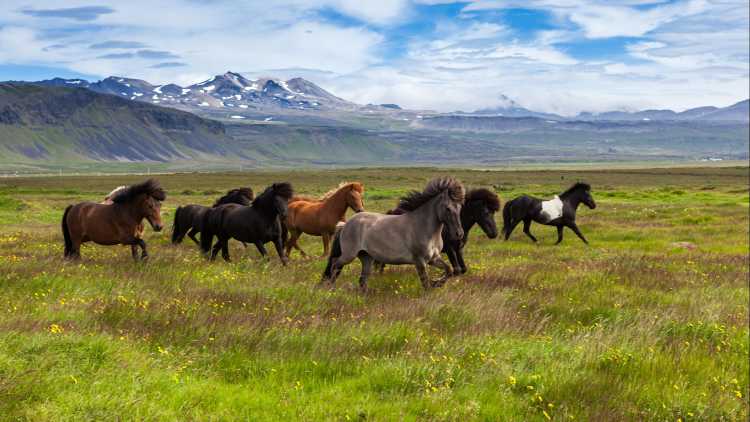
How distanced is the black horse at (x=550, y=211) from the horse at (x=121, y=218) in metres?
15.1

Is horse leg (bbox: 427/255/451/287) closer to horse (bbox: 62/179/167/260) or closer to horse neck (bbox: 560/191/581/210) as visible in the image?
horse (bbox: 62/179/167/260)

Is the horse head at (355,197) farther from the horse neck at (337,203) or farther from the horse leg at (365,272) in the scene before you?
the horse leg at (365,272)

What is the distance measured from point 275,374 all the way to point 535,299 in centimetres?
633

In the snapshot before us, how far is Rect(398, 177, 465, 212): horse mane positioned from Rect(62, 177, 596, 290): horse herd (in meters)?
0.02

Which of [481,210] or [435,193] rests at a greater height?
[435,193]

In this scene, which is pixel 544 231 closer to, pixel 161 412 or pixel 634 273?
pixel 634 273

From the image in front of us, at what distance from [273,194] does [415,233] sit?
19.0 feet

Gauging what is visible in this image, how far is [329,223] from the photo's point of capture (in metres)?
19.4

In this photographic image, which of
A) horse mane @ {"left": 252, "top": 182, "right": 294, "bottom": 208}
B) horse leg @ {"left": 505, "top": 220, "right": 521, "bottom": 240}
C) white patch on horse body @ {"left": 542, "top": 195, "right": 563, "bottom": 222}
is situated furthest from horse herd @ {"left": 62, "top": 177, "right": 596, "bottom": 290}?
white patch on horse body @ {"left": 542, "top": 195, "right": 563, "bottom": 222}

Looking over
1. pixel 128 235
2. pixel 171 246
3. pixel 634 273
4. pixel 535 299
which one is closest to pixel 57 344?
pixel 535 299

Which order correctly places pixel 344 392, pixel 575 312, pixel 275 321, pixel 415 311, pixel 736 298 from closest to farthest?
pixel 344 392 → pixel 275 321 → pixel 415 311 → pixel 575 312 → pixel 736 298

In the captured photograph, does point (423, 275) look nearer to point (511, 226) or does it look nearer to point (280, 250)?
point (280, 250)

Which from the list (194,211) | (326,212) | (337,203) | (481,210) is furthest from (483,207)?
(194,211)

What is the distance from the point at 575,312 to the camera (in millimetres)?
11672
